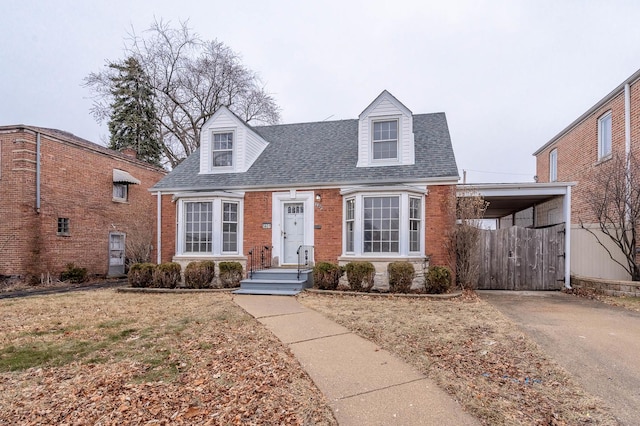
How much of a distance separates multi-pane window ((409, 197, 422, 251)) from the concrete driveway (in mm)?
2424

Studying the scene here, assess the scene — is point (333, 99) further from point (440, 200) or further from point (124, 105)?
point (440, 200)

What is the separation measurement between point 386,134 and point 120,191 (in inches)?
505

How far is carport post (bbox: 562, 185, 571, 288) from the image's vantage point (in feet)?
36.1

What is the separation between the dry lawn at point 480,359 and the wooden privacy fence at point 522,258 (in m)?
3.82

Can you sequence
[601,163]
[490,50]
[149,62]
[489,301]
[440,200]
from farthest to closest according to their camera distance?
[149,62], [490,50], [601,163], [440,200], [489,301]

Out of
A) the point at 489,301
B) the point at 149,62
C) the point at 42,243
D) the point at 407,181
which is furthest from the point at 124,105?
the point at 489,301

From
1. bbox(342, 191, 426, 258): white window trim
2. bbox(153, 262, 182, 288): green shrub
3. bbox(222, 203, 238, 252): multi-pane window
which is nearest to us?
bbox(342, 191, 426, 258): white window trim

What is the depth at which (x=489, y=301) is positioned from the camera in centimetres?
934

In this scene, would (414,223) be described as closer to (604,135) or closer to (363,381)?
(363,381)

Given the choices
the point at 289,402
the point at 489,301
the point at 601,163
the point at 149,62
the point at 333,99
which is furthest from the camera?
the point at 333,99

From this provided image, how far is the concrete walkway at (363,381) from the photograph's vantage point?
3.13 m

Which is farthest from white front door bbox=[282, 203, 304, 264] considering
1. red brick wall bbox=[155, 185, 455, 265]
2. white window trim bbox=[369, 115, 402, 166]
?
white window trim bbox=[369, 115, 402, 166]

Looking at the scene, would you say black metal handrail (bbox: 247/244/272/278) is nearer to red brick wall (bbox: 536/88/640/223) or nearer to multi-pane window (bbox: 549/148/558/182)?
red brick wall (bbox: 536/88/640/223)

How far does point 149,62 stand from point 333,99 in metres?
13.6
